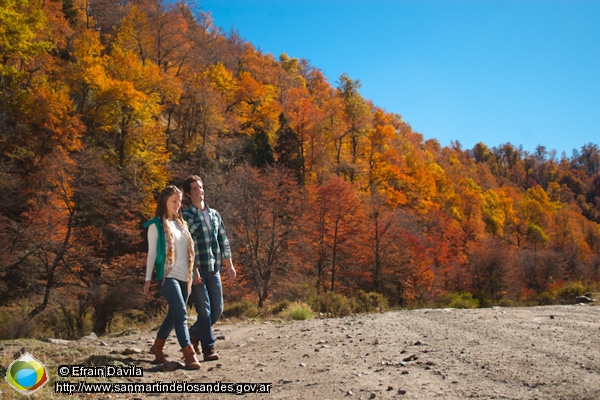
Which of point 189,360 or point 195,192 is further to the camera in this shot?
point 195,192

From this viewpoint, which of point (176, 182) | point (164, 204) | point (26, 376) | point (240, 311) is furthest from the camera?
point (176, 182)

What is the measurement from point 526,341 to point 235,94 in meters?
42.4

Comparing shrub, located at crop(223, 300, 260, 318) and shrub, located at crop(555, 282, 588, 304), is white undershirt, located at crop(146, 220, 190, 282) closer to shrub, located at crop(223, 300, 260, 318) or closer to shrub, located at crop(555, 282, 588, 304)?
shrub, located at crop(223, 300, 260, 318)

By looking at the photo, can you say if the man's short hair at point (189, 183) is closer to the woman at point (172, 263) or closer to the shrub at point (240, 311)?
the woman at point (172, 263)

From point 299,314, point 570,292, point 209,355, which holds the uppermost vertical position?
point 209,355

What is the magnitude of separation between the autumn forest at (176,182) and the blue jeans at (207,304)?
643 centimetres

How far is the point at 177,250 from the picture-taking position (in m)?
4.19

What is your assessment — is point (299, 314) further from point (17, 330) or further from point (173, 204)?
point (17, 330)

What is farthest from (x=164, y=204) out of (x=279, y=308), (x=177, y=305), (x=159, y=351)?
(x=279, y=308)

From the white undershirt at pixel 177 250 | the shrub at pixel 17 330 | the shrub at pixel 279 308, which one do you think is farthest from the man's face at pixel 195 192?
the shrub at pixel 17 330

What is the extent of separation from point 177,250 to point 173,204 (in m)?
0.50

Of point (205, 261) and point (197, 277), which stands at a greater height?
point (205, 261)

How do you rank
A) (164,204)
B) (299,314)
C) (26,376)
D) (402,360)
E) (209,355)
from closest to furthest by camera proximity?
1. (26,376)
2. (402,360)
3. (164,204)
4. (209,355)
5. (299,314)

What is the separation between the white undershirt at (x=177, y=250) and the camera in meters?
4.05
